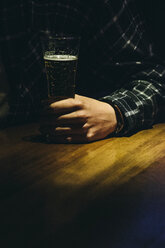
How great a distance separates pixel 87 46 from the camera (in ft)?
5.32

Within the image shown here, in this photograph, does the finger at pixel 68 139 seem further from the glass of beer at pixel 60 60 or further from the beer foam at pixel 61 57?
the beer foam at pixel 61 57

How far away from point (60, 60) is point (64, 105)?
0.18 metres

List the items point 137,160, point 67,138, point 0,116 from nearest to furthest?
point 137,160, point 67,138, point 0,116

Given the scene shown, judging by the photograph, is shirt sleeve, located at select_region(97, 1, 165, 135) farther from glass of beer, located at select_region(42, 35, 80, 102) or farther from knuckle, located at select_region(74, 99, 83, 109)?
glass of beer, located at select_region(42, 35, 80, 102)

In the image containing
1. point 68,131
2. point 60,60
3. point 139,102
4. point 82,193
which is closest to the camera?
point 82,193

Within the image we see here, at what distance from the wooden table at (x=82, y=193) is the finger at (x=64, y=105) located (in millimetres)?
138

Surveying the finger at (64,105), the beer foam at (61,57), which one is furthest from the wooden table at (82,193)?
the beer foam at (61,57)

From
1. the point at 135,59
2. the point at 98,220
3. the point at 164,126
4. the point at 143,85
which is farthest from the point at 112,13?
the point at 98,220

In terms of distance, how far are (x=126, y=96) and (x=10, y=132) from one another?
56 cm

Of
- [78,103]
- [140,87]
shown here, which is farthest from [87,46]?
[78,103]

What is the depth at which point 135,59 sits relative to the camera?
1563 mm

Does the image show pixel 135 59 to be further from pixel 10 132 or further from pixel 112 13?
pixel 10 132

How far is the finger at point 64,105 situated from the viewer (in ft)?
3.63

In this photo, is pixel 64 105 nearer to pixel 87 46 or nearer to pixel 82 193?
pixel 82 193
